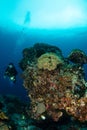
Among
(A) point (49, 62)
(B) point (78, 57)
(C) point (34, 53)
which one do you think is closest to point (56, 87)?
(A) point (49, 62)

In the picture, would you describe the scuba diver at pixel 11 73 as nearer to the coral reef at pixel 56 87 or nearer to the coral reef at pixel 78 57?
the coral reef at pixel 56 87

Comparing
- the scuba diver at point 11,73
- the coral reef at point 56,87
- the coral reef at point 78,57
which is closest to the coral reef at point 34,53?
the coral reef at point 56,87

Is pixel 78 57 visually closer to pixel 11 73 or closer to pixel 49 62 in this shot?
pixel 49 62

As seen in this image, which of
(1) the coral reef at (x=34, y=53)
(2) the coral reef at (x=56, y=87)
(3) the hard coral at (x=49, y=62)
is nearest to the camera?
(2) the coral reef at (x=56, y=87)

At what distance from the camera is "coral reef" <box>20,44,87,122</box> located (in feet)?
31.7

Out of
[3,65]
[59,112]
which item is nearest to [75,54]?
[59,112]

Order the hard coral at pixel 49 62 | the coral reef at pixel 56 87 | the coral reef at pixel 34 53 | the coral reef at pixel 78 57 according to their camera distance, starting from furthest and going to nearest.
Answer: the coral reef at pixel 34 53 → the coral reef at pixel 78 57 → the hard coral at pixel 49 62 → the coral reef at pixel 56 87

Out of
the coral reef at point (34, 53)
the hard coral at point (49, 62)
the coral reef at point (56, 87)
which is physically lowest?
the coral reef at point (56, 87)

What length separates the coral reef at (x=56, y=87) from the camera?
31.7 feet

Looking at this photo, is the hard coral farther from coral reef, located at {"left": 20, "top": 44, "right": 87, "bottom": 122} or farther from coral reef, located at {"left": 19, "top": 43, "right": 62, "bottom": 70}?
coral reef, located at {"left": 19, "top": 43, "right": 62, "bottom": 70}

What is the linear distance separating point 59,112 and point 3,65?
33172 millimetres

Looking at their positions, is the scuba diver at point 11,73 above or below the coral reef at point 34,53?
below

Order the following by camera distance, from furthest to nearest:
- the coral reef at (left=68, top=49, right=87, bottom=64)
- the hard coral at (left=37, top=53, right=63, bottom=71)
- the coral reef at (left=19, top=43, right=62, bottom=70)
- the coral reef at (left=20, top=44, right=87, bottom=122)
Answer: the coral reef at (left=19, top=43, right=62, bottom=70), the coral reef at (left=68, top=49, right=87, bottom=64), the hard coral at (left=37, top=53, right=63, bottom=71), the coral reef at (left=20, top=44, right=87, bottom=122)

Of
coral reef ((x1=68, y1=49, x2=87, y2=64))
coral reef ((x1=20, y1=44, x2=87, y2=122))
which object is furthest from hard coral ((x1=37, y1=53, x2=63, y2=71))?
coral reef ((x1=68, y1=49, x2=87, y2=64))
